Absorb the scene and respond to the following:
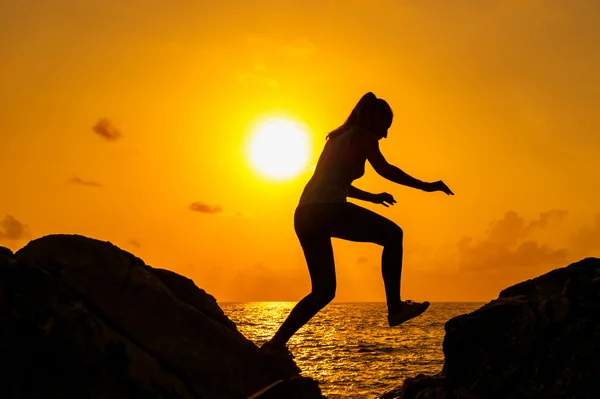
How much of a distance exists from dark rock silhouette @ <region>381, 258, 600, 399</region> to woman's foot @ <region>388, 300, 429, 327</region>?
86 cm

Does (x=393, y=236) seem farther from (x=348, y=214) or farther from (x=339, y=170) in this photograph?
(x=339, y=170)

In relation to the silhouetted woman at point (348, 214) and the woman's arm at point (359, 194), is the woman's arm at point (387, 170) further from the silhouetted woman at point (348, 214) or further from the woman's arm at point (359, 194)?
the woman's arm at point (359, 194)

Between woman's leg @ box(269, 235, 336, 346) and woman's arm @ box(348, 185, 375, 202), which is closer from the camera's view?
woman's leg @ box(269, 235, 336, 346)

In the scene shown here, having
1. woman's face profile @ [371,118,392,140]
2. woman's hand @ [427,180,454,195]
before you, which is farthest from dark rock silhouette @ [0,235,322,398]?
woman's face profile @ [371,118,392,140]

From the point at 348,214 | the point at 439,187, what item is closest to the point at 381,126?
the point at 439,187

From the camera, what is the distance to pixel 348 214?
661 centimetres

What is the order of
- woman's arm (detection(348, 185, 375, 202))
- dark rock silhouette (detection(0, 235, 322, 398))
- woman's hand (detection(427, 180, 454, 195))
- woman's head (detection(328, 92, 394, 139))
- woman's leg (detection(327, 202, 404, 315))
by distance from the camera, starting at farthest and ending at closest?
1. woman's arm (detection(348, 185, 375, 202))
2. woman's head (detection(328, 92, 394, 139))
3. woman's leg (detection(327, 202, 404, 315))
4. woman's hand (detection(427, 180, 454, 195))
5. dark rock silhouette (detection(0, 235, 322, 398))

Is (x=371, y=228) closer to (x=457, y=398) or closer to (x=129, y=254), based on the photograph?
(x=457, y=398)

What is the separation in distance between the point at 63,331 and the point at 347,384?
1676 centimetres

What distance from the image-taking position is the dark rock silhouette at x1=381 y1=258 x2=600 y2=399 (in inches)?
198

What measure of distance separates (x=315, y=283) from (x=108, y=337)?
2272 millimetres

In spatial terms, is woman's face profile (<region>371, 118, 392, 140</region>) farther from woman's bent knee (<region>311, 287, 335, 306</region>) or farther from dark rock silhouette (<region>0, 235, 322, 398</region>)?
dark rock silhouette (<region>0, 235, 322, 398</region>)

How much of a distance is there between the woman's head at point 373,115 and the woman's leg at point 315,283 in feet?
4.30

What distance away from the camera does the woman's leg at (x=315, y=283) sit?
6.82 m
